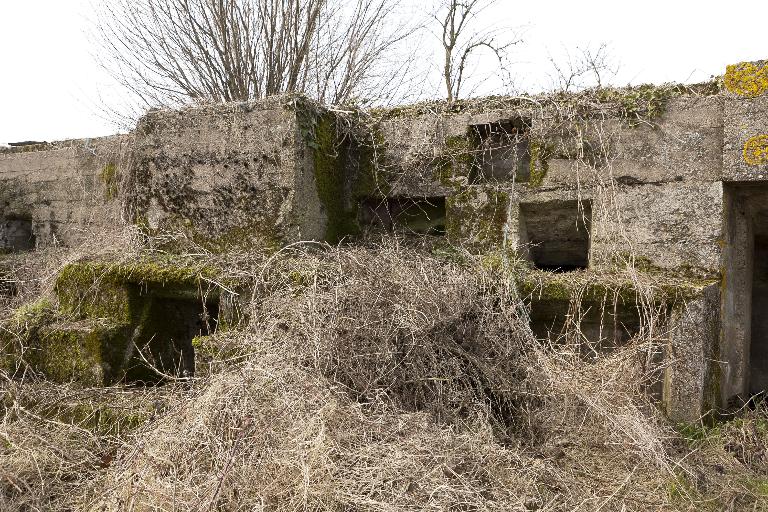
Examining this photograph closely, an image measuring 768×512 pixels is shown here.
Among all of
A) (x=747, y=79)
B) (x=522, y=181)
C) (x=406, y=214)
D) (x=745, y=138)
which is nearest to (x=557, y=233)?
(x=522, y=181)

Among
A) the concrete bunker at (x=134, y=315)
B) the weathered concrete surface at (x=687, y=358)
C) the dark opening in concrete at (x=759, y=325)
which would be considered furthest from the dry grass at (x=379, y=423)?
the dark opening in concrete at (x=759, y=325)

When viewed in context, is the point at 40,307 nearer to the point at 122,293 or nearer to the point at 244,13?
the point at 122,293

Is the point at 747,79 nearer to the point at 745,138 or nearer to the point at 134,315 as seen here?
the point at 745,138

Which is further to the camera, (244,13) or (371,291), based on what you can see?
(244,13)

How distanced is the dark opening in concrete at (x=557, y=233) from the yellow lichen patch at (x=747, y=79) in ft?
3.98

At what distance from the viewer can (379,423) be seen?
129 inches

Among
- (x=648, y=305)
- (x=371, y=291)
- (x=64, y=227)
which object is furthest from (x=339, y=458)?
(x=64, y=227)

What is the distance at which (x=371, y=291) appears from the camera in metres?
4.00

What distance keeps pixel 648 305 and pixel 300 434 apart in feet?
8.04

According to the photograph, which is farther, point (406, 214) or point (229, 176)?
point (406, 214)

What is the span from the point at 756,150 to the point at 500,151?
1.80 meters

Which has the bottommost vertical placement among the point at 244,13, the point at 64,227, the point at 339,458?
the point at 339,458

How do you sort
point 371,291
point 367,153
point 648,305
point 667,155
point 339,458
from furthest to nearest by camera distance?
point 367,153 → point 667,155 → point 648,305 → point 371,291 → point 339,458

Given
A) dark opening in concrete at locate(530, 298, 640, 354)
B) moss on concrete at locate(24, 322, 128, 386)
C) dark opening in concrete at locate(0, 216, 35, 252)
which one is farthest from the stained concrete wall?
dark opening in concrete at locate(0, 216, 35, 252)
